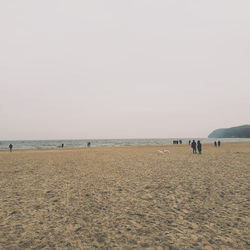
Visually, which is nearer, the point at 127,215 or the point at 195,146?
the point at 127,215

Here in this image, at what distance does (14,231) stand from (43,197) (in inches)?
127

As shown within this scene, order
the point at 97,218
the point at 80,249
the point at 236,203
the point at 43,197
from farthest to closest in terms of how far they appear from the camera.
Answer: the point at 43,197 < the point at 236,203 < the point at 97,218 < the point at 80,249

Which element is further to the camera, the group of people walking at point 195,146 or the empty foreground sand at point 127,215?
the group of people walking at point 195,146

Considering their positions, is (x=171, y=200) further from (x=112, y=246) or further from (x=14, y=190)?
(x=14, y=190)

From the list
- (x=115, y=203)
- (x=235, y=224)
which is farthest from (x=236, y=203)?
(x=115, y=203)

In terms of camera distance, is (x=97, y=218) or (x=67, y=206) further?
(x=67, y=206)

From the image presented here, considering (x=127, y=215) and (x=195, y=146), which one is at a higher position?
(x=195, y=146)

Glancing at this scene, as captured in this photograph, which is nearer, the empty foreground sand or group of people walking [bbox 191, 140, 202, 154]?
the empty foreground sand

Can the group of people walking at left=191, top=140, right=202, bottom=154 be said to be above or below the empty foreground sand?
above

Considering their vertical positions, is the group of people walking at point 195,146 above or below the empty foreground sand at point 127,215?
above

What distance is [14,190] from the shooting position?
32.5 feet

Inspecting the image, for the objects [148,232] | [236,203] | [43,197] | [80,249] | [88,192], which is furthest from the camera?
[88,192]

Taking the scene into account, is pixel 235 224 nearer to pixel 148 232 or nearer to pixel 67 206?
pixel 148 232

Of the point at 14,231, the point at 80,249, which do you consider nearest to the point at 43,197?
the point at 14,231
